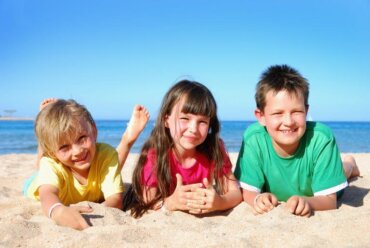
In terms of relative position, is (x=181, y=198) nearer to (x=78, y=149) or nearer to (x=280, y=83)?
(x=78, y=149)

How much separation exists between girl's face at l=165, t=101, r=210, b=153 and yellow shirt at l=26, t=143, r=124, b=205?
2.02ft

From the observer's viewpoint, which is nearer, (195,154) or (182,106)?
(182,106)

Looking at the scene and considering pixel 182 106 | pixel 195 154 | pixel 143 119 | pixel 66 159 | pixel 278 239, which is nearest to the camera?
pixel 278 239

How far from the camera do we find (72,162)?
2979 mm

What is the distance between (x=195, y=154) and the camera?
3.43 m

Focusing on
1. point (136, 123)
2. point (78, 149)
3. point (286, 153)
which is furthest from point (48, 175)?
point (286, 153)

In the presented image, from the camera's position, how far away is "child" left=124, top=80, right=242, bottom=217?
295cm

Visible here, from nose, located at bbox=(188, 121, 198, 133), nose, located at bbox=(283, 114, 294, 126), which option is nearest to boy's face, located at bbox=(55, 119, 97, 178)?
nose, located at bbox=(188, 121, 198, 133)

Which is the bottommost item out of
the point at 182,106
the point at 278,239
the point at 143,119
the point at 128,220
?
the point at 128,220

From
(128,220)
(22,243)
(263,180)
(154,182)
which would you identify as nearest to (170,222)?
(128,220)

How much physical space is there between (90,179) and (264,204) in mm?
1498

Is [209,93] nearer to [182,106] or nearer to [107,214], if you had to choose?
[182,106]

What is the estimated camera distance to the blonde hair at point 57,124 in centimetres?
286

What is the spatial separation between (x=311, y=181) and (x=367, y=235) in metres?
1.14
